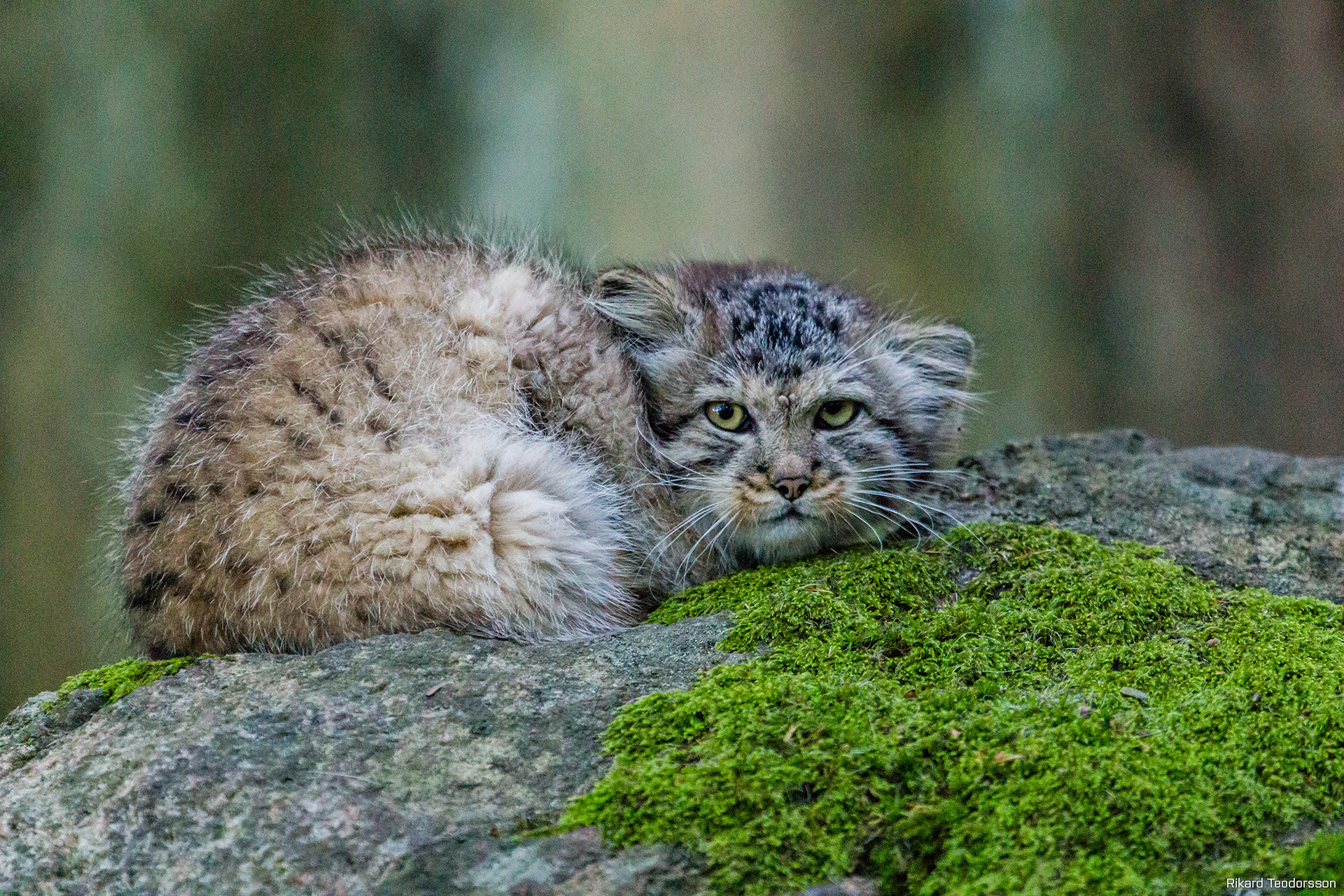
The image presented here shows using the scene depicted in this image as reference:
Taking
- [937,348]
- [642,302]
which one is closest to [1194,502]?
[937,348]

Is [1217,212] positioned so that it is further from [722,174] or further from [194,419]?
[194,419]

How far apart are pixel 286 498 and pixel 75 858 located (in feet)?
3.83

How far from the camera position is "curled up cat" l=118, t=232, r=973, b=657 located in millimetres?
3219

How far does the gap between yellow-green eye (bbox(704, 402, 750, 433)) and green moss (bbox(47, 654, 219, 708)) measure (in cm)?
188

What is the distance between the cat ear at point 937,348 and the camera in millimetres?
4219

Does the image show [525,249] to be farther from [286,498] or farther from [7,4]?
[7,4]

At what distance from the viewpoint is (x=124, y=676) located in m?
3.05

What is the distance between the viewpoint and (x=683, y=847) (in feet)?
7.22

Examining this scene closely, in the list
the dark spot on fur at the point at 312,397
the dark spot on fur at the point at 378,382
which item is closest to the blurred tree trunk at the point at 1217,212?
the dark spot on fur at the point at 378,382

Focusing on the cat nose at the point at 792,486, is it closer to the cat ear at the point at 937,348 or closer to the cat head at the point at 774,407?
the cat head at the point at 774,407

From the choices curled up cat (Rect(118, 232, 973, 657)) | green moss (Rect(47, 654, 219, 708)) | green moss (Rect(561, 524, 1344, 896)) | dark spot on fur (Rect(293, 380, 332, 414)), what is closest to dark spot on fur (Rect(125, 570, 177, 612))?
curled up cat (Rect(118, 232, 973, 657))

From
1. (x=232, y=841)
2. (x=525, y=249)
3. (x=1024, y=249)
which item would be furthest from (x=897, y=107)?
(x=232, y=841)

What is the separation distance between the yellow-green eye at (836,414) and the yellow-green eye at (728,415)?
289 millimetres

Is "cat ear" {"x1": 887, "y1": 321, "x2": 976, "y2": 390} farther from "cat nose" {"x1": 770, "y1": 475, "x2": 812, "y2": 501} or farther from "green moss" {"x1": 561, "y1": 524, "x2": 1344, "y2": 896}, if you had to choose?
"green moss" {"x1": 561, "y1": 524, "x2": 1344, "y2": 896}
